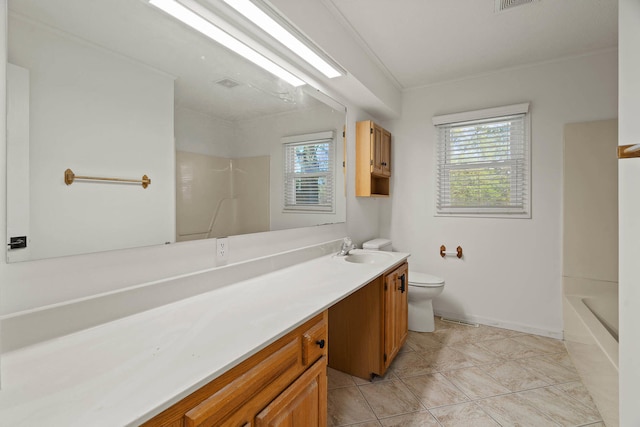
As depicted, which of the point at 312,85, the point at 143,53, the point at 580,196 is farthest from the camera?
the point at 580,196

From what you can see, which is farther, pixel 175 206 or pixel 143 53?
pixel 175 206

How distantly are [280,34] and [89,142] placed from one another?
118 cm

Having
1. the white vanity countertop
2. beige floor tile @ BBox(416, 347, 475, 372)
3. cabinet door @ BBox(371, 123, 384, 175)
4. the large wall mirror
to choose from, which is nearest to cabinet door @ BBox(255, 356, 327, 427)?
the white vanity countertop

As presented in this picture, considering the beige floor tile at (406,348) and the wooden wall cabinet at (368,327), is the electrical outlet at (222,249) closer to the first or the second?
the wooden wall cabinet at (368,327)

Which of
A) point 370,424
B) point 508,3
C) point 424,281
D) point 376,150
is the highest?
point 508,3

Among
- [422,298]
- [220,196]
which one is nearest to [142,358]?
[220,196]

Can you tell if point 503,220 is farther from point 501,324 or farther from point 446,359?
point 446,359

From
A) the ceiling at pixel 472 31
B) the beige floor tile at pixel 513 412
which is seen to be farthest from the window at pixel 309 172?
the beige floor tile at pixel 513 412

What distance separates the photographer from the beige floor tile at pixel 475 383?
6.34 feet

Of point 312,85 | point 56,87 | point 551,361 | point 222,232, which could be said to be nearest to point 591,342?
point 551,361

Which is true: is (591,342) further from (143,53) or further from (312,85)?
(143,53)
